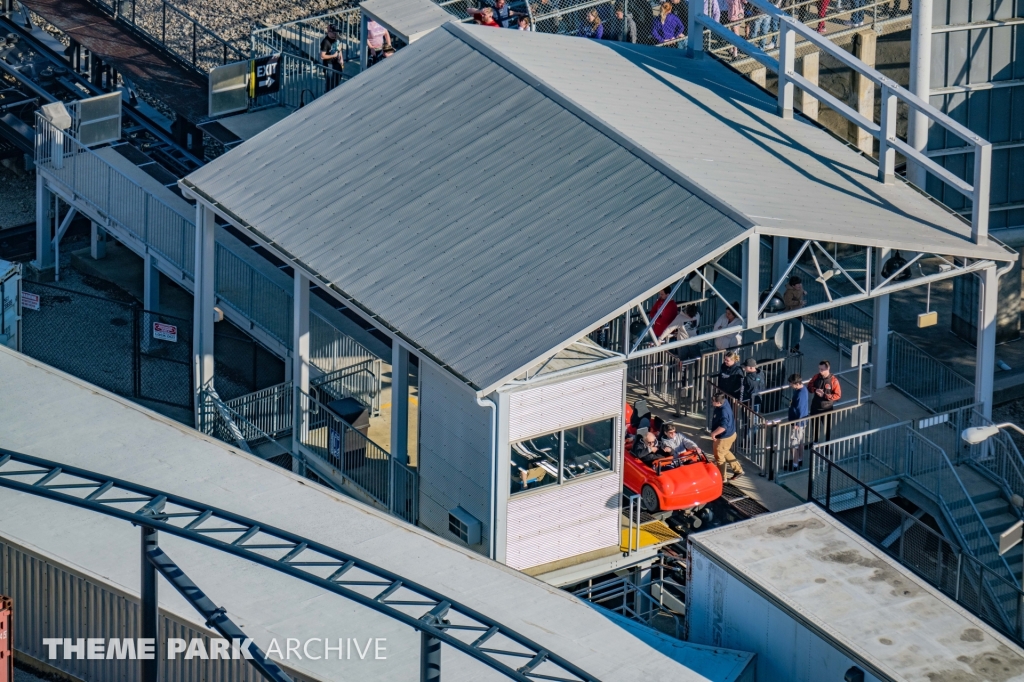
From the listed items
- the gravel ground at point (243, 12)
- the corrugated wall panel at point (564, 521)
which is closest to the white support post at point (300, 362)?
the corrugated wall panel at point (564, 521)

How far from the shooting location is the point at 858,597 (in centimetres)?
2873

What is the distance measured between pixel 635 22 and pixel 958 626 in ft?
60.9

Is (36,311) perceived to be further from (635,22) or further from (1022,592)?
(1022,592)

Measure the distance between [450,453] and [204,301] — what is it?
24.0 feet

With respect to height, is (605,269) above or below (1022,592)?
above

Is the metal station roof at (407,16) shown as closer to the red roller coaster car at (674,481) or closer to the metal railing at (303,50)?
the metal railing at (303,50)

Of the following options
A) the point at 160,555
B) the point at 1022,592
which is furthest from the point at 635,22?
the point at 160,555

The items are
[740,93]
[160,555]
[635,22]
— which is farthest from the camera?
[635,22]

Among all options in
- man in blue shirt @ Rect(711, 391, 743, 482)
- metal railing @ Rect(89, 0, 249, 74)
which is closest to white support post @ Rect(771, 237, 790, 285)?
man in blue shirt @ Rect(711, 391, 743, 482)

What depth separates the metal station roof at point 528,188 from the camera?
31359 millimetres

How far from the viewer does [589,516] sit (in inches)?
1262

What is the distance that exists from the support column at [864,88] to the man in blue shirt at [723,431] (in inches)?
454

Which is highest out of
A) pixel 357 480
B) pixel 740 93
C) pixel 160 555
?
pixel 740 93

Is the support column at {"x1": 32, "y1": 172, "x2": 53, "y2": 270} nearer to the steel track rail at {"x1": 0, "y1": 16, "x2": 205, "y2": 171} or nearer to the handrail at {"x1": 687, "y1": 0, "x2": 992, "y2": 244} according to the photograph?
the steel track rail at {"x1": 0, "y1": 16, "x2": 205, "y2": 171}
